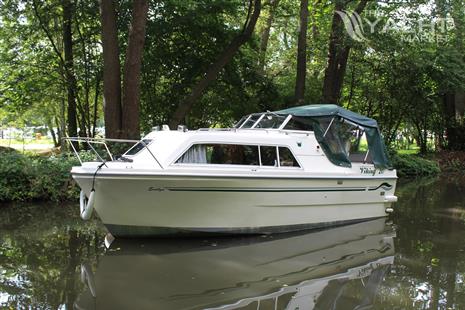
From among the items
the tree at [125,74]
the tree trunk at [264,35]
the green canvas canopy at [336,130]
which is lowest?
the green canvas canopy at [336,130]

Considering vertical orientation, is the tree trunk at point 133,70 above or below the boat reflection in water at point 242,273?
above

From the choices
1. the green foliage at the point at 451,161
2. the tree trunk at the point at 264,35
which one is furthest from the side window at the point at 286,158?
the green foliage at the point at 451,161

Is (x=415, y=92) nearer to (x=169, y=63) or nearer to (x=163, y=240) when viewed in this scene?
(x=169, y=63)

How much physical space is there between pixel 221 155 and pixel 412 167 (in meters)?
14.8

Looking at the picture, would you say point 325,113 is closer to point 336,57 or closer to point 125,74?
point 125,74

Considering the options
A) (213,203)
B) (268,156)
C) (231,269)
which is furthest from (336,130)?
(231,269)

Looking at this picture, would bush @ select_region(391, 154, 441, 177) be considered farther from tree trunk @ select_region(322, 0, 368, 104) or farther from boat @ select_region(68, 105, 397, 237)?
boat @ select_region(68, 105, 397, 237)

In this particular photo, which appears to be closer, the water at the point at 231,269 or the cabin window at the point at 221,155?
the water at the point at 231,269

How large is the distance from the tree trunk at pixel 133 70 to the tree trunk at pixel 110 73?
1.19 ft

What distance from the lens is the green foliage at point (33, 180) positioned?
1087cm

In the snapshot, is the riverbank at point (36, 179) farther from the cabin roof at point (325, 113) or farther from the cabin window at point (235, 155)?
the cabin roof at point (325, 113)

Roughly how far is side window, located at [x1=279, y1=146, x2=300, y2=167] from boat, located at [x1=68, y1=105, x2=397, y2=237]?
20 mm

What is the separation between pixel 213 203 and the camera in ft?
26.2

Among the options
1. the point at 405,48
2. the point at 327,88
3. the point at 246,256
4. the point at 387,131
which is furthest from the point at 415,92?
the point at 246,256
